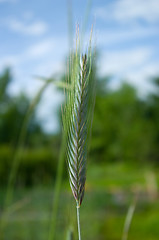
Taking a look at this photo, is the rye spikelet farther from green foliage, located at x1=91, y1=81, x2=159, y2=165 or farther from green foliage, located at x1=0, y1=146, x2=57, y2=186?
green foliage, located at x1=91, y1=81, x2=159, y2=165

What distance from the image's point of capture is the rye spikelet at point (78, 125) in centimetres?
44

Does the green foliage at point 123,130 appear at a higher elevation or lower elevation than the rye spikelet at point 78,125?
higher

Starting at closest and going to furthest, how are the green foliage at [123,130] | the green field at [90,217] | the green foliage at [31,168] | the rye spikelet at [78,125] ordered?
the rye spikelet at [78,125], the green field at [90,217], the green foliage at [31,168], the green foliage at [123,130]

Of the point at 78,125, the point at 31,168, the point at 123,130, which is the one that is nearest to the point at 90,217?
the point at 31,168

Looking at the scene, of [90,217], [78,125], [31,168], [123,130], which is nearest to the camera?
[78,125]

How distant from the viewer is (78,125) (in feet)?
1.47

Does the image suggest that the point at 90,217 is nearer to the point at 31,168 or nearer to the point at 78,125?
the point at 31,168

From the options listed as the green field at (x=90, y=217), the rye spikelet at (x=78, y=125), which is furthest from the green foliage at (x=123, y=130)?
the rye spikelet at (x=78, y=125)

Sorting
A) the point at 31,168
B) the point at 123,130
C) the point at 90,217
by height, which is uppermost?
the point at 123,130

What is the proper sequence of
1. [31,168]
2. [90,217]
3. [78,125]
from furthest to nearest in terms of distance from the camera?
[31,168] → [90,217] → [78,125]

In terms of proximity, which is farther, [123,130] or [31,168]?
[123,130]

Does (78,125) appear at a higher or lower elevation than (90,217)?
higher

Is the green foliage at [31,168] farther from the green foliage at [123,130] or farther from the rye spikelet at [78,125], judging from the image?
the rye spikelet at [78,125]

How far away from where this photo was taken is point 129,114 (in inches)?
629
